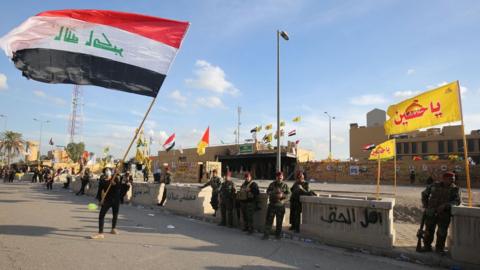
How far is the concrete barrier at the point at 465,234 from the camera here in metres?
6.39

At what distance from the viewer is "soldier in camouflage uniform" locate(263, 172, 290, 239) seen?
910 cm

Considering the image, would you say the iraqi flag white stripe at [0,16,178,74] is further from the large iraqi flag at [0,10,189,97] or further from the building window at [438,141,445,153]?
the building window at [438,141,445,153]

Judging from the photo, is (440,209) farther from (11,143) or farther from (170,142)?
(11,143)

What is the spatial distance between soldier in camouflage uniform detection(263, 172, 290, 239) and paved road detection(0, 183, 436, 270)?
38cm

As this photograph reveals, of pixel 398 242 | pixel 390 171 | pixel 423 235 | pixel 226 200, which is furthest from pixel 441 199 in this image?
pixel 390 171

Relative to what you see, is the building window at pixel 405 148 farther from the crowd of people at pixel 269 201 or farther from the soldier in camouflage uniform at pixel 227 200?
the soldier in camouflage uniform at pixel 227 200

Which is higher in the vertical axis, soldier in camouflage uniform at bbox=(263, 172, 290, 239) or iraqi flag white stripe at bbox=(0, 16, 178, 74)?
iraqi flag white stripe at bbox=(0, 16, 178, 74)

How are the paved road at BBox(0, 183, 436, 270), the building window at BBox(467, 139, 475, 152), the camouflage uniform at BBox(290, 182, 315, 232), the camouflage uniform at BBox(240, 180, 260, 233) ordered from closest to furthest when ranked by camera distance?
the paved road at BBox(0, 183, 436, 270)
the camouflage uniform at BBox(290, 182, 315, 232)
the camouflage uniform at BBox(240, 180, 260, 233)
the building window at BBox(467, 139, 475, 152)

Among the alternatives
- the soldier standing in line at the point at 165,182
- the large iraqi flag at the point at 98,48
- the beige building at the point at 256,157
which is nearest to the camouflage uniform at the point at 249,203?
the large iraqi flag at the point at 98,48

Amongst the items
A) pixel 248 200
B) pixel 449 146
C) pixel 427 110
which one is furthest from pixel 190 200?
pixel 449 146

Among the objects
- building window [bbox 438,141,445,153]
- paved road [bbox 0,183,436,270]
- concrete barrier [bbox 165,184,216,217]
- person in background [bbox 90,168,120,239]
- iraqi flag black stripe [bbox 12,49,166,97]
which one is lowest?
paved road [bbox 0,183,436,270]

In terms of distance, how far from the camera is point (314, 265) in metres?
6.47

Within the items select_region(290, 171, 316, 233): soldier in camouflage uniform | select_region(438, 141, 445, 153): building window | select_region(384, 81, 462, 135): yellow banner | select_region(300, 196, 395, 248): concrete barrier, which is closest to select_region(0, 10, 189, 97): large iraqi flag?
select_region(290, 171, 316, 233): soldier in camouflage uniform

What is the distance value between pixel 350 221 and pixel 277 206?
72.6 inches
